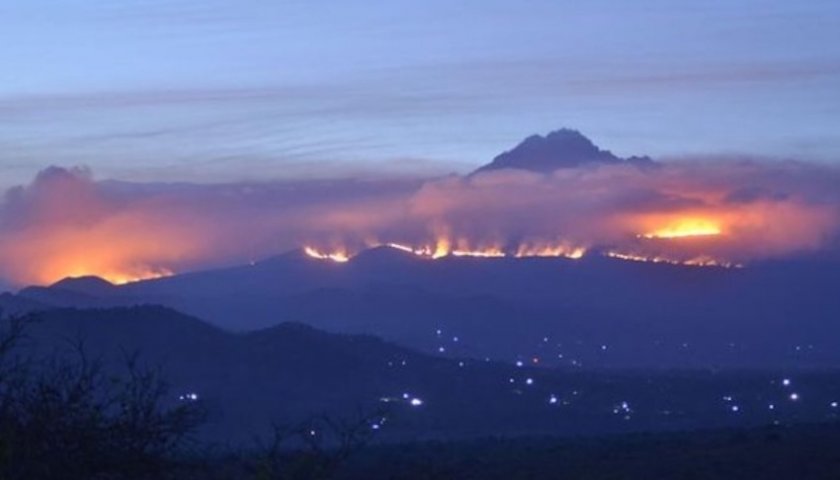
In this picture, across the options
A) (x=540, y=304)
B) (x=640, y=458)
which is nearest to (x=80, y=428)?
(x=640, y=458)

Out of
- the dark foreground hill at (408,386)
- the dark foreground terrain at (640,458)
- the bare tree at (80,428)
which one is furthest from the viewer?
the dark foreground hill at (408,386)

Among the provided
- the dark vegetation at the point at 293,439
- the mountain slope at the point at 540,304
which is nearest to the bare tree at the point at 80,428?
the dark vegetation at the point at 293,439

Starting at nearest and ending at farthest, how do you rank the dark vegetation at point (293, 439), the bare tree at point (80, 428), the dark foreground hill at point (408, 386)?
the bare tree at point (80, 428), the dark vegetation at point (293, 439), the dark foreground hill at point (408, 386)

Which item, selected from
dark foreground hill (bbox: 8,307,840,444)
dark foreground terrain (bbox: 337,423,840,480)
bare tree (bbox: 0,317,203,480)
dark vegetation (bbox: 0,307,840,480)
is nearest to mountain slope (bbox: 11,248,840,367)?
dark foreground hill (bbox: 8,307,840,444)

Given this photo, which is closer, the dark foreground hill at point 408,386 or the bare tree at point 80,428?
the bare tree at point 80,428

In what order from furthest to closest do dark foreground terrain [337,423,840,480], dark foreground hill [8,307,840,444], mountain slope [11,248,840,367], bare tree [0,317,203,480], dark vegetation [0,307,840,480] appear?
mountain slope [11,248,840,367] → dark foreground hill [8,307,840,444] → dark foreground terrain [337,423,840,480] → dark vegetation [0,307,840,480] → bare tree [0,317,203,480]

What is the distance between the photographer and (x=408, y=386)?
74125 mm

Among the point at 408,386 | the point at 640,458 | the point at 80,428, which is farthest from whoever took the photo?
the point at 408,386

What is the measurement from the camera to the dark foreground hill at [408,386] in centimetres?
6244

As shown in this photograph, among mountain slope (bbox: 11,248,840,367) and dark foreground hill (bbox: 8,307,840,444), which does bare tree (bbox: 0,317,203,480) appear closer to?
dark foreground hill (bbox: 8,307,840,444)

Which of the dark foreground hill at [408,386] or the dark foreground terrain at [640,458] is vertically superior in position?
the dark foreground terrain at [640,458]

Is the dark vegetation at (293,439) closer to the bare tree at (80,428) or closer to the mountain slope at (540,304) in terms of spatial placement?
the bare tree at (80,428)

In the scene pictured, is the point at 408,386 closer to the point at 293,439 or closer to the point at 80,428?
the point at 293,439

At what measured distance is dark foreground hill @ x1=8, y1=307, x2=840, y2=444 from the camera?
62438 mm
